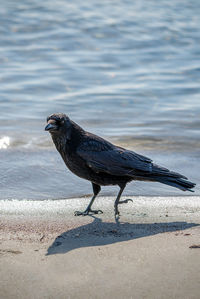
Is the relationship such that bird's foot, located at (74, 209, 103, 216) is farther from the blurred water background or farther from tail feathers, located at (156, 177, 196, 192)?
the blurred water background

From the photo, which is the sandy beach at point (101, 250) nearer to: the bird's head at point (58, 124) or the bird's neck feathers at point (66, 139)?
the bird's neck feathers at point (66, 139)

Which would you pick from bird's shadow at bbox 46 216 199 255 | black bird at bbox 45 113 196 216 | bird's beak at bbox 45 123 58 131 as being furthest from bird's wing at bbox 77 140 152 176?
bird's shadow at bbox 46 216 199 255

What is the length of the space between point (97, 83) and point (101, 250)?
26.0 feet

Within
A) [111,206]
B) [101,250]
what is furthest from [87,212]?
[101,250]

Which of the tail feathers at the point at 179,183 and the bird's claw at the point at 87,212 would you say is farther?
the tail feathers at the point at 179,183

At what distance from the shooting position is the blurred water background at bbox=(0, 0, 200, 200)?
772cm

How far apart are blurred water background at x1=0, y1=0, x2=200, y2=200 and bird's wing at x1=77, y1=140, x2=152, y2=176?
30.6 inches

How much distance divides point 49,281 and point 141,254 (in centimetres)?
85

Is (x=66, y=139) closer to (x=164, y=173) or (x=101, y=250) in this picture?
(x=164, y=173)

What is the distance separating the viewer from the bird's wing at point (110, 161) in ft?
19.2

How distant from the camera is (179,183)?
5836mm

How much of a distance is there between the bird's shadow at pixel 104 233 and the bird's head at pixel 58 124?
3.30ft

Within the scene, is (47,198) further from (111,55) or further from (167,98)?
(111,55)

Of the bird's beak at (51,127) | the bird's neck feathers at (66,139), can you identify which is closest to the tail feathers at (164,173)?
the bird's neck feathers at (66,139)
